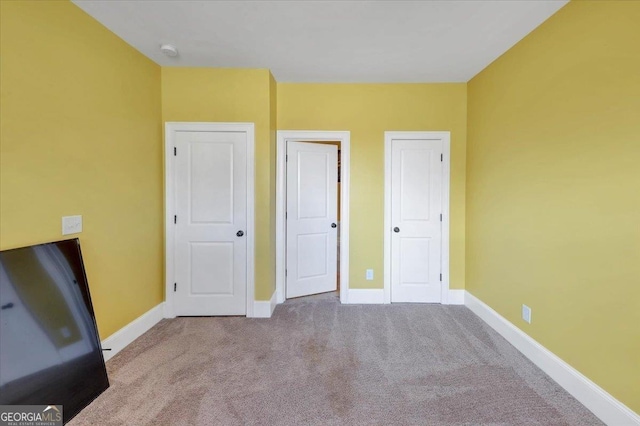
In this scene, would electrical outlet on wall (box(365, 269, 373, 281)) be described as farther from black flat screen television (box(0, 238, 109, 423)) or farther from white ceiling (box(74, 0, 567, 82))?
black flat screen television (box(0, 238, 109, 423))

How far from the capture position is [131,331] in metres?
2.47

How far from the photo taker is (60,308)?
167cm

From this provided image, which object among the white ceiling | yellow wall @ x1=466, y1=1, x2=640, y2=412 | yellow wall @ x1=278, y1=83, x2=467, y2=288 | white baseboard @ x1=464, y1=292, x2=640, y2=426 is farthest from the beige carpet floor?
the white ceiling

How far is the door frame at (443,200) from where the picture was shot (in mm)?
3285

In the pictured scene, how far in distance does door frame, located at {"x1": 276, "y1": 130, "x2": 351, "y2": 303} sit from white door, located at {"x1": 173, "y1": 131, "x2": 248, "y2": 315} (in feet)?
1.55

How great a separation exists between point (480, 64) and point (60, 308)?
4.06 meters

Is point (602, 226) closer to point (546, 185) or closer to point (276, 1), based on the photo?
point (546, 185)

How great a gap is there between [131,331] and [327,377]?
1.84 meters

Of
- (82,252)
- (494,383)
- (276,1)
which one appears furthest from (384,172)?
(82,252)

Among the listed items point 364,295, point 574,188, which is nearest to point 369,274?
point 364,295

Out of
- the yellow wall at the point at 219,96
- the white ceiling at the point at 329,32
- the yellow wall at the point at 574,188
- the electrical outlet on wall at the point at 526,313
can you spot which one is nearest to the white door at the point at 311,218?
the yellow wall at the point at 219,96

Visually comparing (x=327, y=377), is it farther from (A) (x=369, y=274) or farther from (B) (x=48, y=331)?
(B) (x=48, y=331)

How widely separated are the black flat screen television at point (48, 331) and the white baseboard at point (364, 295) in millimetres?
2376

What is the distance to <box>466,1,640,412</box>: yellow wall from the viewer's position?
5.01 feet
